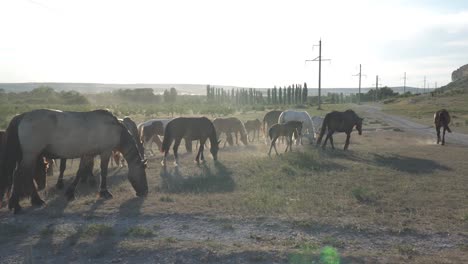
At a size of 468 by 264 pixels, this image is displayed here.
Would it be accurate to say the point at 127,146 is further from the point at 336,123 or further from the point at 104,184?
the point at 336,123

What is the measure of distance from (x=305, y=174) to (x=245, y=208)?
188 inches

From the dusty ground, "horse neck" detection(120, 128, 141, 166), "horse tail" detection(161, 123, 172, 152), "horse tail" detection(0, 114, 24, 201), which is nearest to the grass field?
the dusty ground

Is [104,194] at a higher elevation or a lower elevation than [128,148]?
lower

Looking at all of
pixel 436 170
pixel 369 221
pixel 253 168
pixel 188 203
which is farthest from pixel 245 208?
pixel 436 170

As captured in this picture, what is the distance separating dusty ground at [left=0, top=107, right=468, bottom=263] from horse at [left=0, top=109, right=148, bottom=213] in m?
0.52

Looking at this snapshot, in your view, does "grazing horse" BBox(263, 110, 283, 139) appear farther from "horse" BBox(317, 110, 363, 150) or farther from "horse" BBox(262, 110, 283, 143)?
"horse" BBox(317, 110, 363, 150)

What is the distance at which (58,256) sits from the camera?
7.34m

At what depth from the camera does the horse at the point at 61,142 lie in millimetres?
9922

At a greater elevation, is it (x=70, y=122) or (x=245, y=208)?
(x=70, y=122)

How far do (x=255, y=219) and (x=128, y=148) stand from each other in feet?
14.2

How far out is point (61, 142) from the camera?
10.4 metres

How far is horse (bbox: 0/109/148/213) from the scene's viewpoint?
992 centimetres

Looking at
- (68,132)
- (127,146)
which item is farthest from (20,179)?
(127,146)

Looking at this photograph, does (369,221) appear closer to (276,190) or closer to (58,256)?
(276,190)
